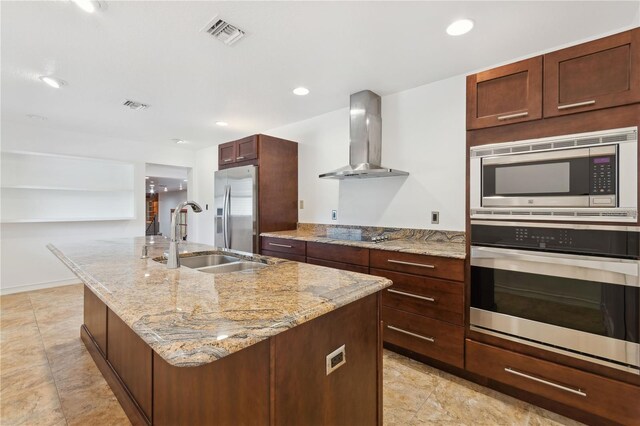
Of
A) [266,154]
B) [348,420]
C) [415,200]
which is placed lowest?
[348,420]

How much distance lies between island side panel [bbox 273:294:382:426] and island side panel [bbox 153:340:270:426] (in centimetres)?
4

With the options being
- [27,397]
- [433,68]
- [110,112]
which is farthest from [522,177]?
[110,112]

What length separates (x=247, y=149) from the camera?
12.2 feet

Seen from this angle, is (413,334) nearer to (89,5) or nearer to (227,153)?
(89,5)

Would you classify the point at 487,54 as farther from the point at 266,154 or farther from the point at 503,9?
the point at 266,154

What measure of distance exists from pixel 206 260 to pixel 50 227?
4.00m

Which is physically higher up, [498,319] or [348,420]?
[498,319]

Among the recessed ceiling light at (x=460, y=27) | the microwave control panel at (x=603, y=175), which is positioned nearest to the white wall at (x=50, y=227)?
the recessed ceiling light at (x=460, y=27)

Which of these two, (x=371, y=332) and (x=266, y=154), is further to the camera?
(x=266, y=154)

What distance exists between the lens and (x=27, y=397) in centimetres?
185

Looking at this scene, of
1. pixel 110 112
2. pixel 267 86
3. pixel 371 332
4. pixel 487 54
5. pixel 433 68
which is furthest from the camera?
pixel 110 112

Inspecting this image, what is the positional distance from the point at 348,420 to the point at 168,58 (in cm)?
272

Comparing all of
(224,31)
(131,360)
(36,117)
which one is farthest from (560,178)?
(36,117)

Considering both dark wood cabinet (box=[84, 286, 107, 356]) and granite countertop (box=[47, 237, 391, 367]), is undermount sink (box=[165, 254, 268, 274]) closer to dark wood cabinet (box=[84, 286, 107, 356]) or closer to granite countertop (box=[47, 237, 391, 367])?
granite countertop (box=[47, 237, 391, 367])
